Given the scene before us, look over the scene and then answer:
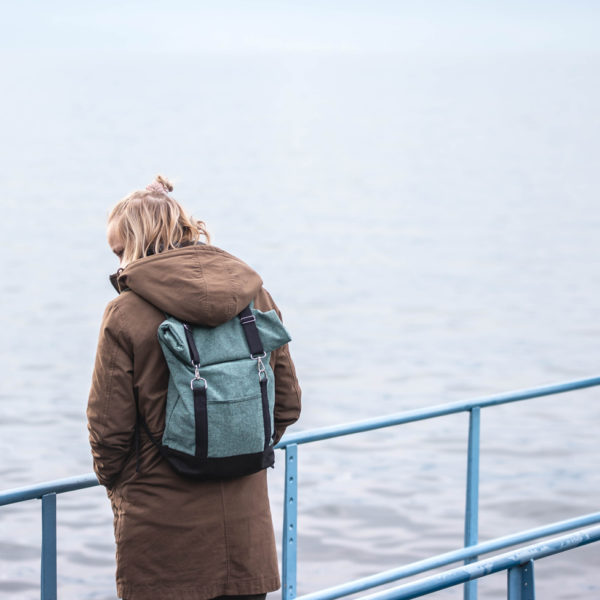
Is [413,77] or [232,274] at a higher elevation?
[413,77]

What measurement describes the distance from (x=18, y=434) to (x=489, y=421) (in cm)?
654

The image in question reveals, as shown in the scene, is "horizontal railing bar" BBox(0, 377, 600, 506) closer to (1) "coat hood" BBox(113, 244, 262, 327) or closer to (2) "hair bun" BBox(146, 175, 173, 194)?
(1) "coat hood" BBox(113, 244, 262, 327)

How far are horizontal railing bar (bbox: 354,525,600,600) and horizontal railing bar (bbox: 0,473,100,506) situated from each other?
109 cm

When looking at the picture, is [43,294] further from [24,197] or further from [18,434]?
[24,197]

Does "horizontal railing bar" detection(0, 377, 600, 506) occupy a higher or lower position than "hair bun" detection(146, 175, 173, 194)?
lower

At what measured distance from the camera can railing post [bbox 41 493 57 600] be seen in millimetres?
2824

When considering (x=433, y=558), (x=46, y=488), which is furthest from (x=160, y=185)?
(x=433, y=558)

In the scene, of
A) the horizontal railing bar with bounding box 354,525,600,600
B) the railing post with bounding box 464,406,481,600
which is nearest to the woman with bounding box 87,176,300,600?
the horizontal railing bar with bounding box 354,525,600,600

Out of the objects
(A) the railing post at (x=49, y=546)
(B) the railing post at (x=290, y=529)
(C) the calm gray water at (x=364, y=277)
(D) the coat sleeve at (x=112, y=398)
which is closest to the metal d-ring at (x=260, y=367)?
(D) the coat sleeve at (x=112, y=398)

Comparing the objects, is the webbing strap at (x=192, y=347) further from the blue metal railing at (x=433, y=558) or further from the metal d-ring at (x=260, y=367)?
the blue metal railing at (x=433, y=558)

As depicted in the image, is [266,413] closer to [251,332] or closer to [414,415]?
[251,332]

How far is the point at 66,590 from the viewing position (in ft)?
28.7

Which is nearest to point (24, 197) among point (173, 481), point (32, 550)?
point (32, 550)

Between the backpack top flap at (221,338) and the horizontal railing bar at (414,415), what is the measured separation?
72 cm
